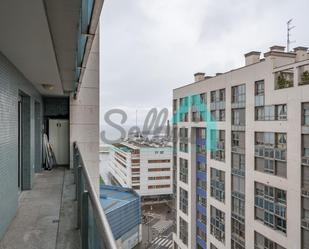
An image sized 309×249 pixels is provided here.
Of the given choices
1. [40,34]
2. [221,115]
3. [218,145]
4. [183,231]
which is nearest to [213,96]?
[221,115]

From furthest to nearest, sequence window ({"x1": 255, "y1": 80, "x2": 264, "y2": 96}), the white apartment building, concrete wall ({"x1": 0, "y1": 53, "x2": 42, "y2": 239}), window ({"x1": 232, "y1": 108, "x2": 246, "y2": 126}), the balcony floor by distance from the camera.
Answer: the white apartment building < window ({"x1": 232, "y1": 108, "x2": 246, "y2": 126}) < window ({"x1": 255, "y1": 80, "x2": 264, "y2": 96}) < concrete wall ({"x1": 0, "y1": 53, "x2": 42, "y2": 239}) < the balcony floor

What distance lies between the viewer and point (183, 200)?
18109 mm

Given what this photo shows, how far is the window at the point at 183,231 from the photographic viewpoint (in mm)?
17531

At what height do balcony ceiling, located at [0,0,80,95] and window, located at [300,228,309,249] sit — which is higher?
balcony ceiling, located at [0,0,80,95]

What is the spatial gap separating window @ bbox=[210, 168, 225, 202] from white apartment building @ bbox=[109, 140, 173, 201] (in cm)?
1741

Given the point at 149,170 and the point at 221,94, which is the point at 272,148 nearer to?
the point at 221,94

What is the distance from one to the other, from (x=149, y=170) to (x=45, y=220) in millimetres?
30707

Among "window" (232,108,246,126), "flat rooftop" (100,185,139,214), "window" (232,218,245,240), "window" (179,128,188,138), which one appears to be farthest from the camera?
"window" (179,128,188,138)

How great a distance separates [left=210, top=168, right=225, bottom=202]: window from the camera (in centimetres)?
1402

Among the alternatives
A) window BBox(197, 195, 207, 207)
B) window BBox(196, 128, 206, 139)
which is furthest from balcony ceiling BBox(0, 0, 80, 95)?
window BBox(197, 195, 207, 207)

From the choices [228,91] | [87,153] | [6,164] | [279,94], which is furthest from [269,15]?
[6,164]

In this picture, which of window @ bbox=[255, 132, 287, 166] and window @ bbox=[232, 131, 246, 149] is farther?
window @ bbox=[232, 131, 246, 149]

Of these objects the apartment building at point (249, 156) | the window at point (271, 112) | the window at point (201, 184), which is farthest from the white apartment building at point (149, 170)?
the window at point (271, 112)

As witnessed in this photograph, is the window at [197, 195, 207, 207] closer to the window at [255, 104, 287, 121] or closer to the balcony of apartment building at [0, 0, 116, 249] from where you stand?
the window at [255, 104, 287, 121]
